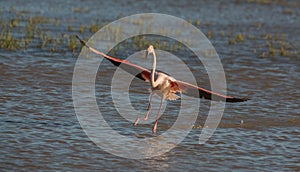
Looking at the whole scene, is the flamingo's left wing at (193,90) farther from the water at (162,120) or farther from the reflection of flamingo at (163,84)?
the water at (162,120)

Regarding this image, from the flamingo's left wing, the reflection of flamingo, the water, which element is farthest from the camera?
the reflection of flamingo

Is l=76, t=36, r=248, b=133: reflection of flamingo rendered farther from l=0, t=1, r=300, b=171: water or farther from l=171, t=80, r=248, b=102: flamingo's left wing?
l=0, t=1, r=300, b=171: water

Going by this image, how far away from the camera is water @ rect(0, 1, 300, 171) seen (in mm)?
7312

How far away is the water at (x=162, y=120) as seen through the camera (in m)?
7.31

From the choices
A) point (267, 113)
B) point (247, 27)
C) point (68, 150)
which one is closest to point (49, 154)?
point (68, 150)

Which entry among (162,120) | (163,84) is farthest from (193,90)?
(162,120)

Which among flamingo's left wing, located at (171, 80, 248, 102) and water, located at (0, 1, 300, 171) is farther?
flamingo's left wing, located at (171, 80, 248, 102)

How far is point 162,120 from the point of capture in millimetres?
9258

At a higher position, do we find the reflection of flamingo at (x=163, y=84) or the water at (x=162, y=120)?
the reflection of flamingo at (x=163, y=84)

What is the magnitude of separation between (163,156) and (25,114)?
2451 mm

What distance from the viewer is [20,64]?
12242 mm

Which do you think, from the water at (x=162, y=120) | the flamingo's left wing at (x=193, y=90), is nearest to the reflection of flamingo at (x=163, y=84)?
the flamingo's left wing at (x=193, y=90)

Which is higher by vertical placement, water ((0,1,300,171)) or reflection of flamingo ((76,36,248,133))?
reflection of flamingo ((76,36,248,133))

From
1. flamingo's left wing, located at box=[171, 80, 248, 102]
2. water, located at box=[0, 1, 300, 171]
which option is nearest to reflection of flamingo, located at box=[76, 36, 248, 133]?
flamingo's left wing, located at box=[171, 80, 248, 102]
